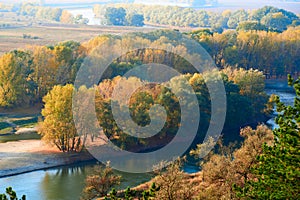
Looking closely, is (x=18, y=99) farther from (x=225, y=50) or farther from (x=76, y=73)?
(x=225, y=50)

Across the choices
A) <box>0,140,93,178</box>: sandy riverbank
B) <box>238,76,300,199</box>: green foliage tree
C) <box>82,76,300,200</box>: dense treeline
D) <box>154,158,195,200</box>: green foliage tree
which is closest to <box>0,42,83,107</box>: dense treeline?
<box>0,140,93,178</box>: sandy riverbank

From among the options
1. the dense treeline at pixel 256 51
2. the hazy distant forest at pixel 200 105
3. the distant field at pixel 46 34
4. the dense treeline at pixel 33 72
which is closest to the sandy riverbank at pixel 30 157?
the hazy distant forest at pixel 200 105

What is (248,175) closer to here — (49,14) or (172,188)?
(172,188)

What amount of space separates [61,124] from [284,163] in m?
22.5

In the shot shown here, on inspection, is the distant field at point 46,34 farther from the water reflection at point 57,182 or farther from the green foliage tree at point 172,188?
the green foliage tree at point 172,188

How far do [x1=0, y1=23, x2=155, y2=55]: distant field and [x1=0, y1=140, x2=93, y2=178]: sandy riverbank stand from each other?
101 feet

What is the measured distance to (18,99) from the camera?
147 ft

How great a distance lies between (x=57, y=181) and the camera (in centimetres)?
2898

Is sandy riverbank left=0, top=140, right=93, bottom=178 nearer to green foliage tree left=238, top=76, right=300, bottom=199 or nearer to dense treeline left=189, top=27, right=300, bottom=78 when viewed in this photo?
green foliage tree left=238, top=76, right=300, bottom=199

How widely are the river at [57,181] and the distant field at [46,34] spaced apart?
116ft

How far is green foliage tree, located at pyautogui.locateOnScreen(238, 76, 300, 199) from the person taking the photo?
12.5 m

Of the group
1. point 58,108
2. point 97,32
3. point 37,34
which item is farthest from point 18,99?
point 97,32

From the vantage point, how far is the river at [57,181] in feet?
87.5

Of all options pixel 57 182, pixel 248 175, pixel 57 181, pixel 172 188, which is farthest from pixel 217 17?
pixel 172 188
